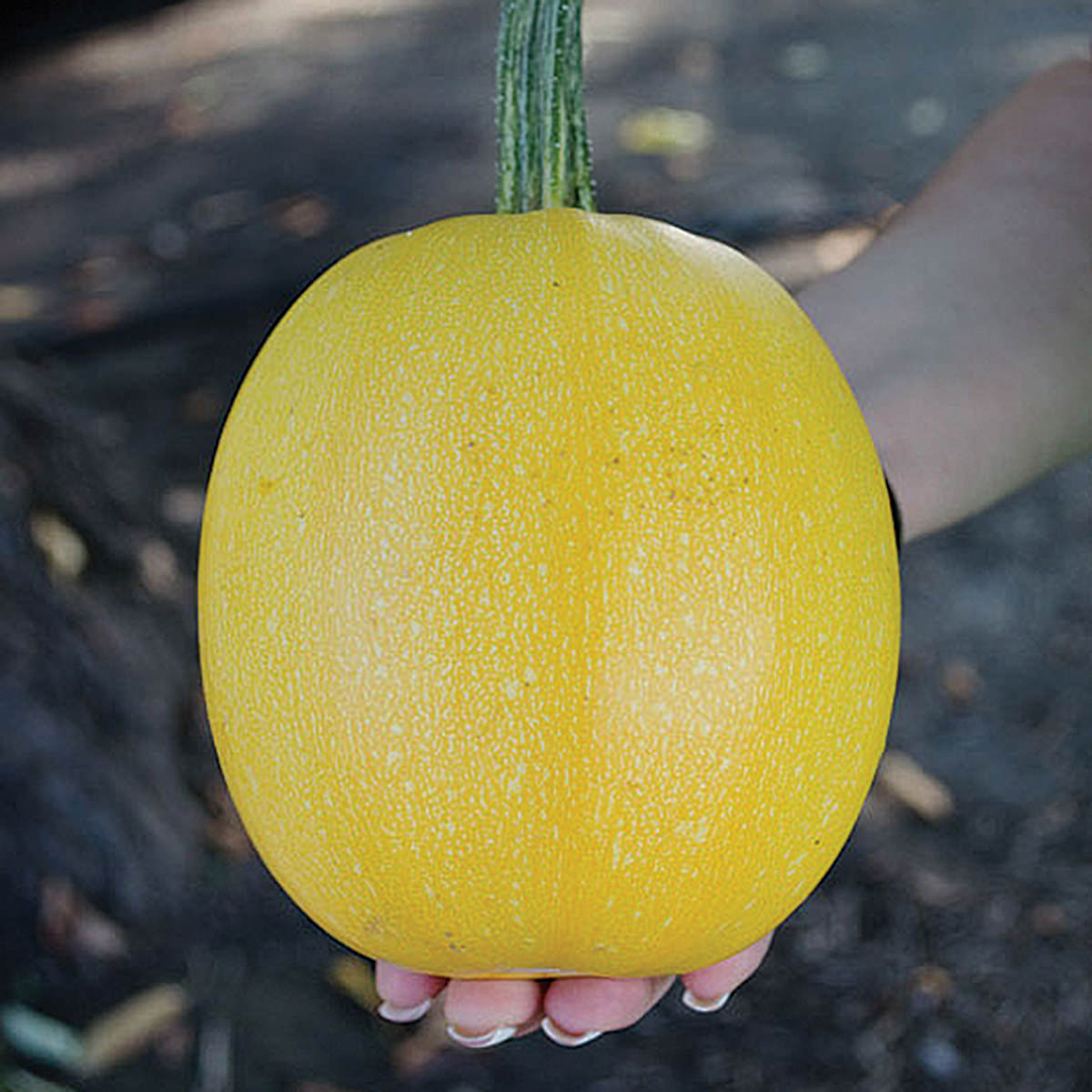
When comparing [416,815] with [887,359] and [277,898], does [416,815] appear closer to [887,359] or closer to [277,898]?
[887,359]

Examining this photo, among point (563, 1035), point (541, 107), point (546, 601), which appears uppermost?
point (541, 107)

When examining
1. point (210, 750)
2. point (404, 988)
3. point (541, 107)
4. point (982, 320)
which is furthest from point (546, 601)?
point (210, 750)

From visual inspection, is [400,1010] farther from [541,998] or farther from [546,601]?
[546,601]

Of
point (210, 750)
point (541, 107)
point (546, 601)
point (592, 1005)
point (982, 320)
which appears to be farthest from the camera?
A: point (210, 750)

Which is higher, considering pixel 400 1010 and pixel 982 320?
pixel 982 320

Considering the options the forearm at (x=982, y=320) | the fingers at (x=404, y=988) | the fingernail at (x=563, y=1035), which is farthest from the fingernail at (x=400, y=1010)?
the forearm at (x=982, y=320)

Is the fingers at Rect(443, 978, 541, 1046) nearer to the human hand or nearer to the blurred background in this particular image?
the human hand
